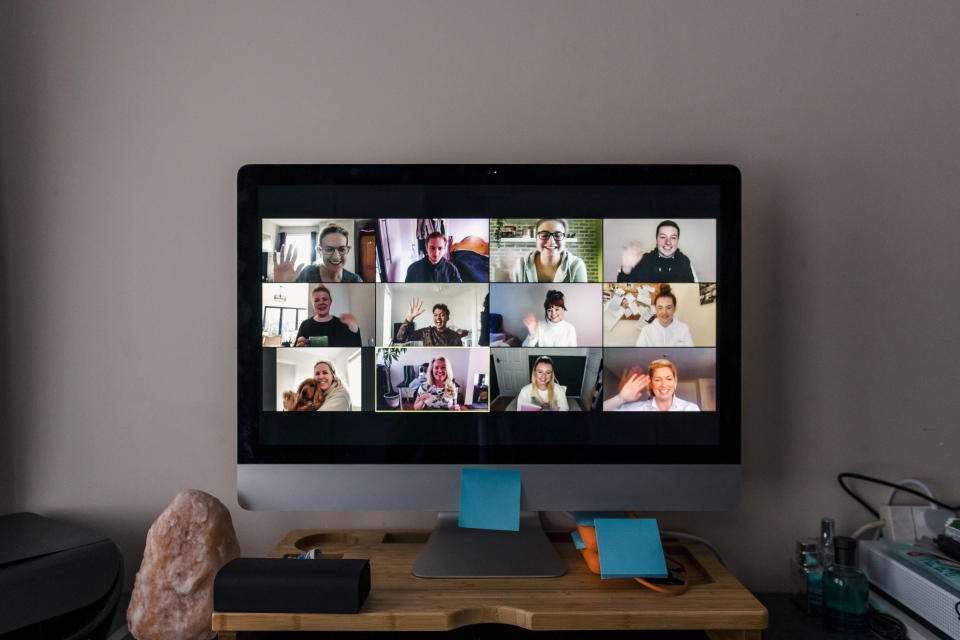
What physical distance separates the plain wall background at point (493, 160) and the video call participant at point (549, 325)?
323 millimetres

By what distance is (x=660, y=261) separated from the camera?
2.77 ft

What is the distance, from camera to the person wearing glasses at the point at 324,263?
2.79 feet

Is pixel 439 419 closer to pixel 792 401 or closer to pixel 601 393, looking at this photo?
pixel 601 393

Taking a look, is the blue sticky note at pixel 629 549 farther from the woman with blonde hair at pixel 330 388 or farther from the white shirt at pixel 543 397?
the woman with blonde hair at pixel 330 388

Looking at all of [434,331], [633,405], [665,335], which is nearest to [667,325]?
[665,335]

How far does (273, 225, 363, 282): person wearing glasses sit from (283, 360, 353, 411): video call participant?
0.43 feet

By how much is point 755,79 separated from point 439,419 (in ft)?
2.72

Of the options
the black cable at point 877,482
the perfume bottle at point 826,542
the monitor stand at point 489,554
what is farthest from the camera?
the black cable at point 877,482

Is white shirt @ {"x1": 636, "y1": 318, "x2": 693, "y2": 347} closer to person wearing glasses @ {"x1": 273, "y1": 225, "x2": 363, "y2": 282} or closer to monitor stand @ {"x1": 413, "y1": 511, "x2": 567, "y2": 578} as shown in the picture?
monitor stand @ {"x1": 413, "y1": 511, "x2": 567, "y2": 578}

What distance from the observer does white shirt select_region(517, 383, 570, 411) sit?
2.78ft

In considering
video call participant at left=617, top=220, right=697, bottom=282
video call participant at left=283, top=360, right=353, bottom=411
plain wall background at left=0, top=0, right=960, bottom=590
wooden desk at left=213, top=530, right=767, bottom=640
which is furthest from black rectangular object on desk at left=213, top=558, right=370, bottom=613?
video call participant at left=617, top=220, right=697, bottom=282

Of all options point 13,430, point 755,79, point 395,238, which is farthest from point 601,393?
point 13,430

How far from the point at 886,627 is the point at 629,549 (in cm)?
Result: 41

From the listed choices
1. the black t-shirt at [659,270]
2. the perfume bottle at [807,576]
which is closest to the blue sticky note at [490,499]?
the black t-shirt at [659,270]
